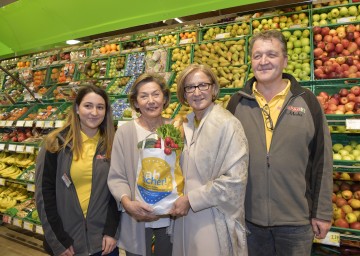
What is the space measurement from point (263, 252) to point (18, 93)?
543 cm

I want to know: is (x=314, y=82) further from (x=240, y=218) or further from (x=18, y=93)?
(x=18, y=93)

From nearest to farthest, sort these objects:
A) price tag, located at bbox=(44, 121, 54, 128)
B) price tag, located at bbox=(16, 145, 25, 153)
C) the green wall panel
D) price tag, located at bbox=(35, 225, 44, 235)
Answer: the green wall panel, price tag, located at bbox=(35, 225, 44, 235), price tag, located at bbox=(44, 121, 54, 128), price tag, located at bbox=(16, 145, 25, 153)

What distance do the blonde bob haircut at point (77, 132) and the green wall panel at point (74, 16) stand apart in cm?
108

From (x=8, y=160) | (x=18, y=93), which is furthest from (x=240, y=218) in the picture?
(x=18, y=93)

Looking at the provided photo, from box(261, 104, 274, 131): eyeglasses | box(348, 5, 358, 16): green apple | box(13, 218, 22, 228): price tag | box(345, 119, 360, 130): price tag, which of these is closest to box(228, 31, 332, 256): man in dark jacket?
box(261, 104, 274, 131): eyeglasses

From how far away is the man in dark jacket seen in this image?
65.9 inches

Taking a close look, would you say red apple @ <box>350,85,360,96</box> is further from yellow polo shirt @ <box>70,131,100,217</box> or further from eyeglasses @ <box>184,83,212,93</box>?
yellow polo shirt @ <box>70,131,100,217</box>

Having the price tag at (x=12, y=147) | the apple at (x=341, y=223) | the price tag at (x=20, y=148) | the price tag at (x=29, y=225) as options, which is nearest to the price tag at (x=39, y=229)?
the price tag at (x=29, y=225)

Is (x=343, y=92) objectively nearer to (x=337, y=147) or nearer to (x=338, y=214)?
(x=337, y=147)

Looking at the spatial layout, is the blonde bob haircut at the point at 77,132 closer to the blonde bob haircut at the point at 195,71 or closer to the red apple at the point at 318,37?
the blonde bob haircut at the point at 195,71

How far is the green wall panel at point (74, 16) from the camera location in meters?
2.52

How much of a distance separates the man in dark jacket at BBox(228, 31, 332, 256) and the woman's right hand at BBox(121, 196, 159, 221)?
62 centimetres

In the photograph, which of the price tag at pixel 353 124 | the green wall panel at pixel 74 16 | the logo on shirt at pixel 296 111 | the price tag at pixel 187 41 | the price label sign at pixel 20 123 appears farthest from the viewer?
the price label sign at pixel 20 123

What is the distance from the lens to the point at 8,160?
4.73m
